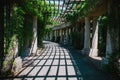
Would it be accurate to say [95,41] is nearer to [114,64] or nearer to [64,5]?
[64,5]

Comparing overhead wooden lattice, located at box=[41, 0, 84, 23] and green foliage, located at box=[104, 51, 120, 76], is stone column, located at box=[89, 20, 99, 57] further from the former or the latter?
green foliage, located at box=[104, 51, 120, 76]

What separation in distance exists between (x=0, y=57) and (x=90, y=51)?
9.73m

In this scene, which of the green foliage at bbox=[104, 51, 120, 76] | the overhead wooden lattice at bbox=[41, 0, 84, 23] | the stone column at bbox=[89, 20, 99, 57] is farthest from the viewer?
the stone column at bbox=[89, 20, 99, 57]

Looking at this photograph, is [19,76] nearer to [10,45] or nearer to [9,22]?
[10,45]

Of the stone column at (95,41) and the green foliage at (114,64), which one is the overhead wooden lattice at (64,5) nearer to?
the stone column at (95,41)

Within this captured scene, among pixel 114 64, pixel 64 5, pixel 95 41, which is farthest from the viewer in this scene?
pixel 95 41

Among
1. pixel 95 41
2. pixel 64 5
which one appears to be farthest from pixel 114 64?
pixel 95 41

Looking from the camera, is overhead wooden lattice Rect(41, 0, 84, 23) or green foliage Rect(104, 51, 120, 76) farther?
overhead wooden lattice Rect(41, 0, 84, 23)

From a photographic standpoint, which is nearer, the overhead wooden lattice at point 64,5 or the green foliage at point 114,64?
the green foliage at point 114,64

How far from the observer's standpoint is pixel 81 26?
25625 millimetres

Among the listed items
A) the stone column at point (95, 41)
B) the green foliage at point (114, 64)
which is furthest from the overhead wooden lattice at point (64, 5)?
the green foliage at point (114, 64)

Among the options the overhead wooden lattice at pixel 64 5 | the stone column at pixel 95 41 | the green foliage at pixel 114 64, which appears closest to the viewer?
the green foliage at pixel 114 64

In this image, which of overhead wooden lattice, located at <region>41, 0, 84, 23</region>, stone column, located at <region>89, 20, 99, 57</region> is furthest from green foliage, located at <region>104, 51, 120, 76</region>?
stone column, located at <region>89, 20, 99, 57</region>

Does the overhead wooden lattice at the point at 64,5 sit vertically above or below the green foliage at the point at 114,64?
above
